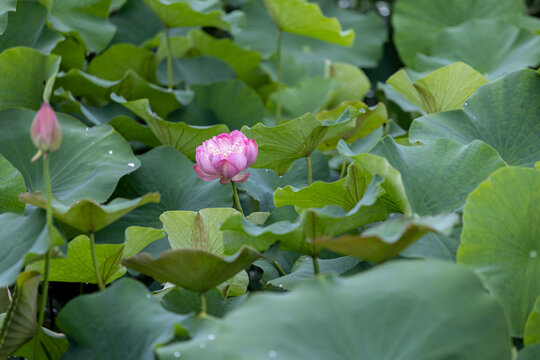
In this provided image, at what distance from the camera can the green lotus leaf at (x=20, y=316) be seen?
2.16 ft

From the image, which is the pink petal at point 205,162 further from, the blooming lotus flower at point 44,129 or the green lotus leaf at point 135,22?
the green lotus leaf at point 135,22

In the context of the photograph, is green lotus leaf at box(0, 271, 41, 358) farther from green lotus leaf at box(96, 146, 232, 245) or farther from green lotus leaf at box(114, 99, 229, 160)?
green lotus leaf at box(114, 99, 229, 160)

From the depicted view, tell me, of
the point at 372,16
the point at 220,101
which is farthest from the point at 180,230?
the point at 372,16

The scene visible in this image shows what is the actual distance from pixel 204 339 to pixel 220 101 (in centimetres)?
83

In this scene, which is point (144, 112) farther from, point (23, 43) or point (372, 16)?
point (372, 16)

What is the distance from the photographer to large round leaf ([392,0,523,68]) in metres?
1.68

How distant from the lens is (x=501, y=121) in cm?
89

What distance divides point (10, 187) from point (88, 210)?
0.74ft

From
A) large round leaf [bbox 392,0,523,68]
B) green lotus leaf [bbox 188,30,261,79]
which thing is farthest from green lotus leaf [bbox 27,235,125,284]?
large round leaf [bbox 392,0,523,68]

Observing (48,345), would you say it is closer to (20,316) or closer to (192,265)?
(20,316)

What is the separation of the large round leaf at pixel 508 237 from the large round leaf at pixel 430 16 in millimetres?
1099

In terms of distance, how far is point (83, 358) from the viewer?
2.11 feet

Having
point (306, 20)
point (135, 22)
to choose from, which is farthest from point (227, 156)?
point (135, 22)

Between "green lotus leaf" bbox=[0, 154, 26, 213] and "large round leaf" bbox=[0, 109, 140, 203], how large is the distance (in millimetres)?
62
